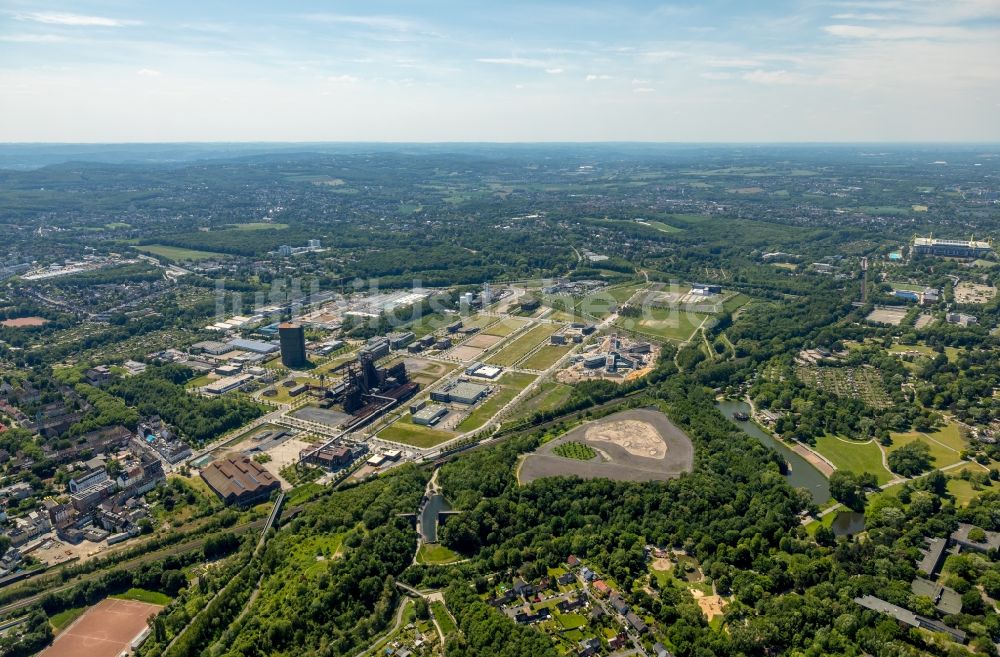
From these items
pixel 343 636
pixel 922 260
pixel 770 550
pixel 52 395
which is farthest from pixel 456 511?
pixel 922 260

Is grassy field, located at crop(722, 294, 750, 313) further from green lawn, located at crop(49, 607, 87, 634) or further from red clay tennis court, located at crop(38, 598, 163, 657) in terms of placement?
green lawn, located at crop(49, 607, 87, 634)

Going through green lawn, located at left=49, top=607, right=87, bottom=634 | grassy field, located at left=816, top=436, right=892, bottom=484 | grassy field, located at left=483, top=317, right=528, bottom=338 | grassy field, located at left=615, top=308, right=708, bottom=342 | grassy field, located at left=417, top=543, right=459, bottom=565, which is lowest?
green lawn, located at left=49, top=607, right=87, bottom=634

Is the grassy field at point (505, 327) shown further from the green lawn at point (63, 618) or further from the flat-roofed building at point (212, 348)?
the green lawn at point (63, 618)

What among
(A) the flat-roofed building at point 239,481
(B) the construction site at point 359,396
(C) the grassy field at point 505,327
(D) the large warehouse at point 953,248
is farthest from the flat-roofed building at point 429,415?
(D) the large warehouse at point 953,248

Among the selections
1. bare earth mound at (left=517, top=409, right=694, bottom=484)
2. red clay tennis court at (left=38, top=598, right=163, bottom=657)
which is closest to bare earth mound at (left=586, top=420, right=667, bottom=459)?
bare earth mound at (left=517, top=409, right=694, bottom=484)

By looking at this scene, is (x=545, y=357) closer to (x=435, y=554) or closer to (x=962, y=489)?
(x=435, y=554)

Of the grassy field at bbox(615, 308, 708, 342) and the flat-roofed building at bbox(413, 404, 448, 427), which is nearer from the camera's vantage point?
the flat-roofed building at bbox(413, 404, 448, 427)

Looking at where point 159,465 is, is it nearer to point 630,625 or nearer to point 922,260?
point 630,625
